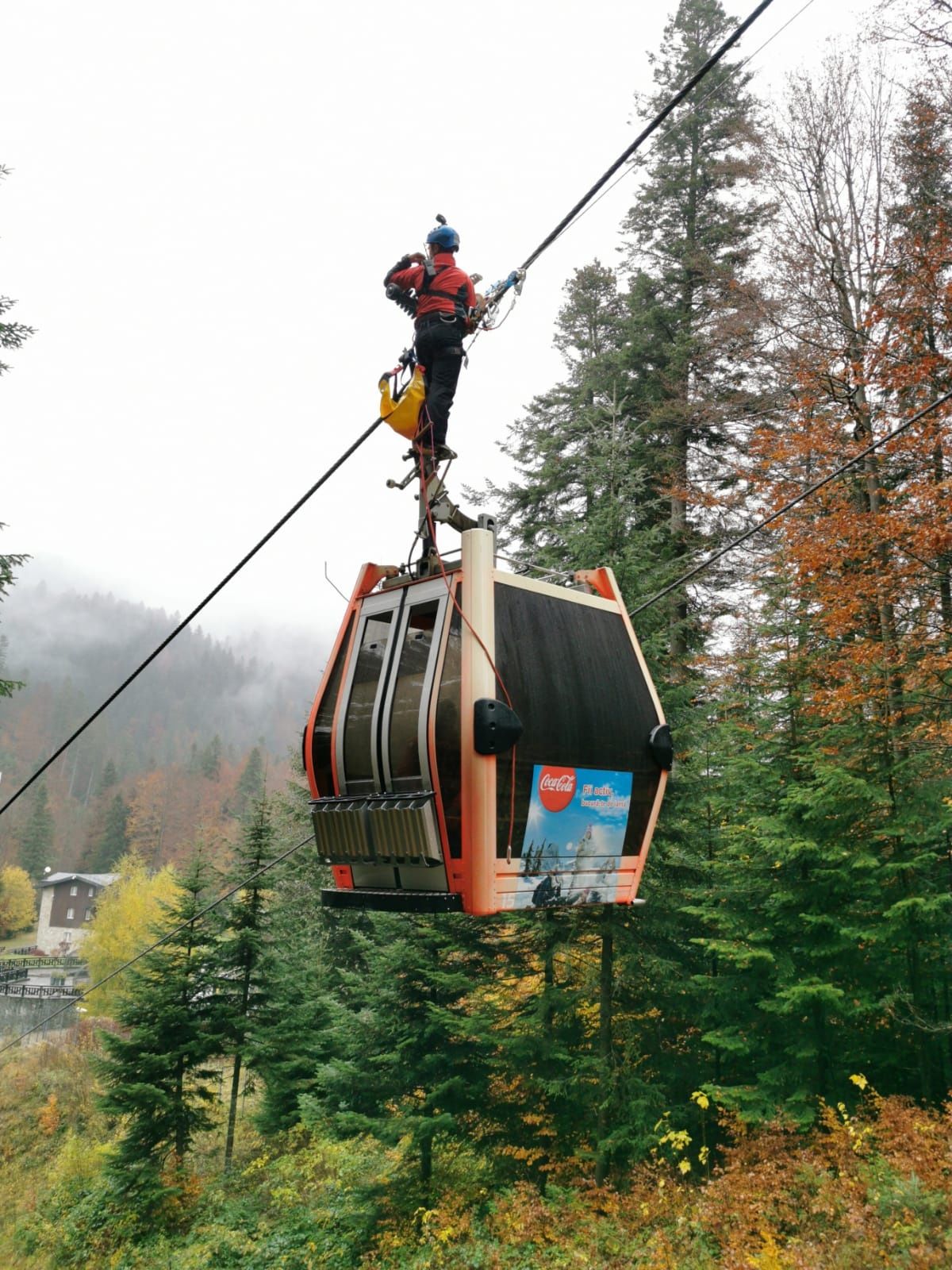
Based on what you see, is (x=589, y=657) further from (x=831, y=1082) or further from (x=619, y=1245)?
(x=831, y=1082)

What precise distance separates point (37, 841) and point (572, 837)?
3235 inches

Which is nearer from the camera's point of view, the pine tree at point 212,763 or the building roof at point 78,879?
the building roof at point 78,879

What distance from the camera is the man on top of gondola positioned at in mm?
4992

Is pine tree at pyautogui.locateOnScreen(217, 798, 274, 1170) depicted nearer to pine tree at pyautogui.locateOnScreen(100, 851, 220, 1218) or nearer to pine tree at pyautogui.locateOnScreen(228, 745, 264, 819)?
pine tree at pyautogui.locateOnScreen(100, 851, 220, 1218)

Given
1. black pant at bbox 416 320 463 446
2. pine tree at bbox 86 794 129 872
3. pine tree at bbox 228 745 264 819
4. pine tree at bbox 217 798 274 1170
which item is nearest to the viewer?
black pant at bbox 416 320 463 446

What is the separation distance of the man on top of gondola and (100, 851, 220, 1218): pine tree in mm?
14875

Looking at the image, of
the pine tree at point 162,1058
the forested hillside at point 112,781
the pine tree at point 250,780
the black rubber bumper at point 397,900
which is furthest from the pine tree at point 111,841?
the black rubber bumper at point 397,900

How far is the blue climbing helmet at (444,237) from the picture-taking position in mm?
5070

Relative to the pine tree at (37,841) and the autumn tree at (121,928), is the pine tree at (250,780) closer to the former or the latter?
the pine tree at (37,841)

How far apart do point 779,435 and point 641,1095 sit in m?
9.93

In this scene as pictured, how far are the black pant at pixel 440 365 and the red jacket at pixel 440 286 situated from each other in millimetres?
111

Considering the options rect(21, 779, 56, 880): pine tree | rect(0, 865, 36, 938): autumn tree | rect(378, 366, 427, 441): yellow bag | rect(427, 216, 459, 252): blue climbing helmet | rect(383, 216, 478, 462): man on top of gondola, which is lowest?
rect(0, 865, 36, 938): autumn tree

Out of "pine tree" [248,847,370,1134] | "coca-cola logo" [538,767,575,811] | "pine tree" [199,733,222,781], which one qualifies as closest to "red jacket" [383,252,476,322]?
"coca-cola logo" [538,767,575,811]

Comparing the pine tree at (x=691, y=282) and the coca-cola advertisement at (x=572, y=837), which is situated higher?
the pine tree at (x=691, y=282)
